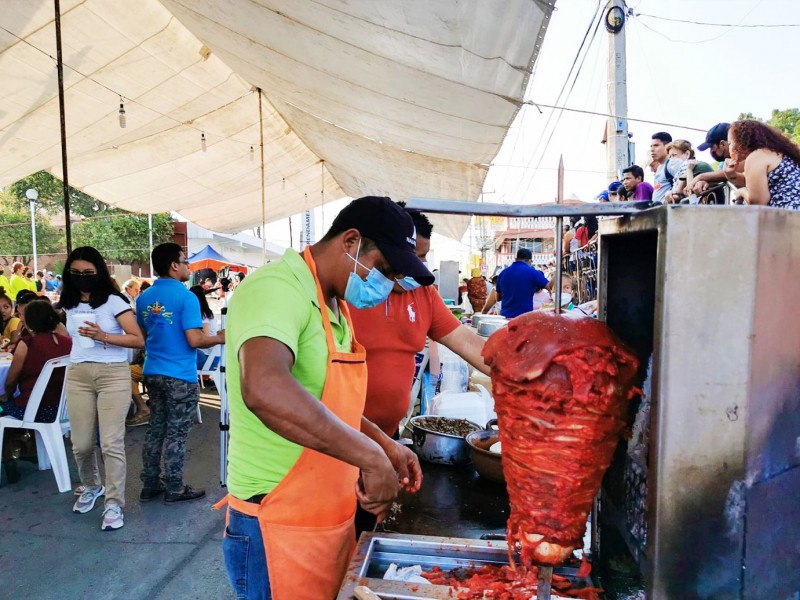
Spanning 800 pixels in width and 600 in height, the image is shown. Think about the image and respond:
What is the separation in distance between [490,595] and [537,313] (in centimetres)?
73

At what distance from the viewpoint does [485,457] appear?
227 centimetres

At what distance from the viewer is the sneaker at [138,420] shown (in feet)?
22.6

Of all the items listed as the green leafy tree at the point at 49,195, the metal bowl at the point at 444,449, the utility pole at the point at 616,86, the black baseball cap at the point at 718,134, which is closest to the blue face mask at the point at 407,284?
the metal bowl at the point at 444,449

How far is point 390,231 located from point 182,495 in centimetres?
416

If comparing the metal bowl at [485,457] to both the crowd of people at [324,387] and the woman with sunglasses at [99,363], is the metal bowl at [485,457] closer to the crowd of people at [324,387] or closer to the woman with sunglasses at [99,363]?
the crowd of people at [324,387]

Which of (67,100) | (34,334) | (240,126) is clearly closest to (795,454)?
(34,334)

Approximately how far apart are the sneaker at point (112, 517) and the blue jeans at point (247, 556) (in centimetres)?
318

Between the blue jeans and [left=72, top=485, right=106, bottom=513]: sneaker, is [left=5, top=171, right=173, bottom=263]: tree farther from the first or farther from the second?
the blue jeans

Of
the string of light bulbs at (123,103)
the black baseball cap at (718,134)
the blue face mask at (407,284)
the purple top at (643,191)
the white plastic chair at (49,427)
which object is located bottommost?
the white plastic chair at (49,427)

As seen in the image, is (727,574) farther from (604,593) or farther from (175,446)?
(175,446)

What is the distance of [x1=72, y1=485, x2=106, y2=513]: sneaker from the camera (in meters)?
4.48

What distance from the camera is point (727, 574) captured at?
0.96 meters

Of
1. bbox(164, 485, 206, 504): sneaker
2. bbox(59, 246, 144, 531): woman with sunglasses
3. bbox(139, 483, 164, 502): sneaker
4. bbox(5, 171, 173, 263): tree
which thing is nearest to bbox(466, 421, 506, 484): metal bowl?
bbox(59, 246, 144, 531): woman with sunglasses

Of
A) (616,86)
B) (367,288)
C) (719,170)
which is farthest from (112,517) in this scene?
(616,86)
